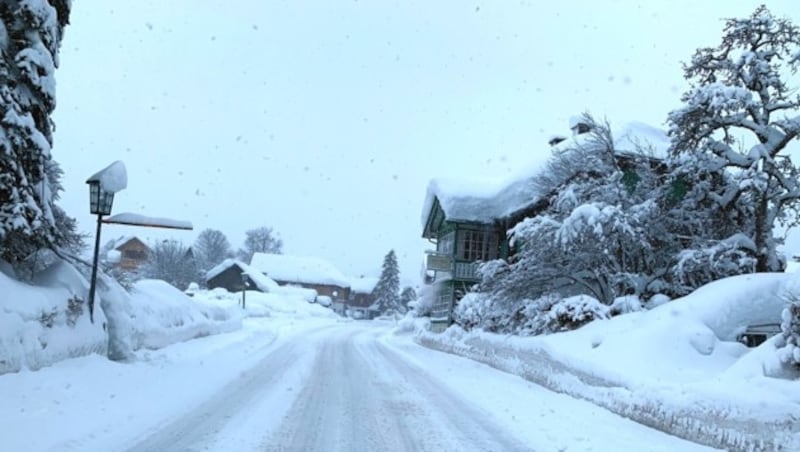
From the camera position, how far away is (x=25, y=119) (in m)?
8.77

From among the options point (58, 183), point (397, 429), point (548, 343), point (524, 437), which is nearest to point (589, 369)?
point (548, 343)

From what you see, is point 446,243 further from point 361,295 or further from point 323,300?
point 361,295

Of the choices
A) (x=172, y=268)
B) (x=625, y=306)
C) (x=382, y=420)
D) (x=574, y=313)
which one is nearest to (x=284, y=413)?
(x=382, y=420)

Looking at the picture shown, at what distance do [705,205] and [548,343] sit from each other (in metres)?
7.62

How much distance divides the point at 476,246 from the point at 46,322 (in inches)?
888

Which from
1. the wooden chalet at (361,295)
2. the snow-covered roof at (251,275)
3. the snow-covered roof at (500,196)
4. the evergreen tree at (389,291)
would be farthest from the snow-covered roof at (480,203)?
the wooden chalet at (361,295)

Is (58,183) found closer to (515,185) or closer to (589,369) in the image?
(589,369)

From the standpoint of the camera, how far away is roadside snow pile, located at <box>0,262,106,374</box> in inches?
302

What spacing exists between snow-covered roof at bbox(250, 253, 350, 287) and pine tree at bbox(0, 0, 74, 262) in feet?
246

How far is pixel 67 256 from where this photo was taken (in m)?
10.8

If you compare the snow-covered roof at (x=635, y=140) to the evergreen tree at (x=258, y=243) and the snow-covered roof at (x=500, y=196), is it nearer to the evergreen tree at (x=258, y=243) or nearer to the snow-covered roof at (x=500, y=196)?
the snow-covered roof at (x=500, y=196)

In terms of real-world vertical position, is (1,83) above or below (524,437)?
above

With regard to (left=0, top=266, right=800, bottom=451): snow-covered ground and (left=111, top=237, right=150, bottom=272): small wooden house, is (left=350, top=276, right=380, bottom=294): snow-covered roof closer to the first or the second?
(left=111, top=237, right=150, bottom=272): small wooden house

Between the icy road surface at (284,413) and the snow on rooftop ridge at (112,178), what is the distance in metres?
3.26
